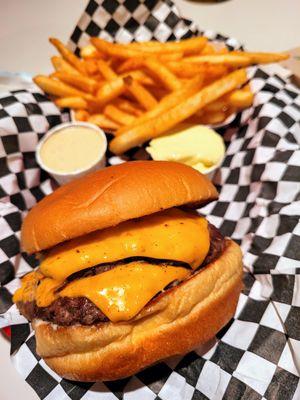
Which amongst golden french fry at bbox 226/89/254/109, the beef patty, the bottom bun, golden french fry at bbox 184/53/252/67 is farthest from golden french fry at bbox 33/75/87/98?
the bottom bun

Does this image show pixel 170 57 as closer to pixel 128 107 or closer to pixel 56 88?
pixel 128 107

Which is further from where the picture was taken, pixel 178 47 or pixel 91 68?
pixel 91 68

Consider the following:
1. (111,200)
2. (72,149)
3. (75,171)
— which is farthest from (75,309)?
(72,149)

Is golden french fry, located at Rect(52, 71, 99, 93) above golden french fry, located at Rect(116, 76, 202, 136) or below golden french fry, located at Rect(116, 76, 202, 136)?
above

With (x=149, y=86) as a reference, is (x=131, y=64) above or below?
above

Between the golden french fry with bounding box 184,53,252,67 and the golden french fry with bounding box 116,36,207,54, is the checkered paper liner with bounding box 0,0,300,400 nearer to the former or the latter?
the golden french fry with bounding box 184,53,252,67

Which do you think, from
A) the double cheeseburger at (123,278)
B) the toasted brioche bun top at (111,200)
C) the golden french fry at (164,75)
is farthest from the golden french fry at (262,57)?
the double cheeseburger at (123,278)

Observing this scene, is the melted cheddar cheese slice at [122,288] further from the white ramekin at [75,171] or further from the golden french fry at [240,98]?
the golden french fry at [240,98]

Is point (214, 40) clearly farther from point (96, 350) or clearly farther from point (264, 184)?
point (96, 350)
